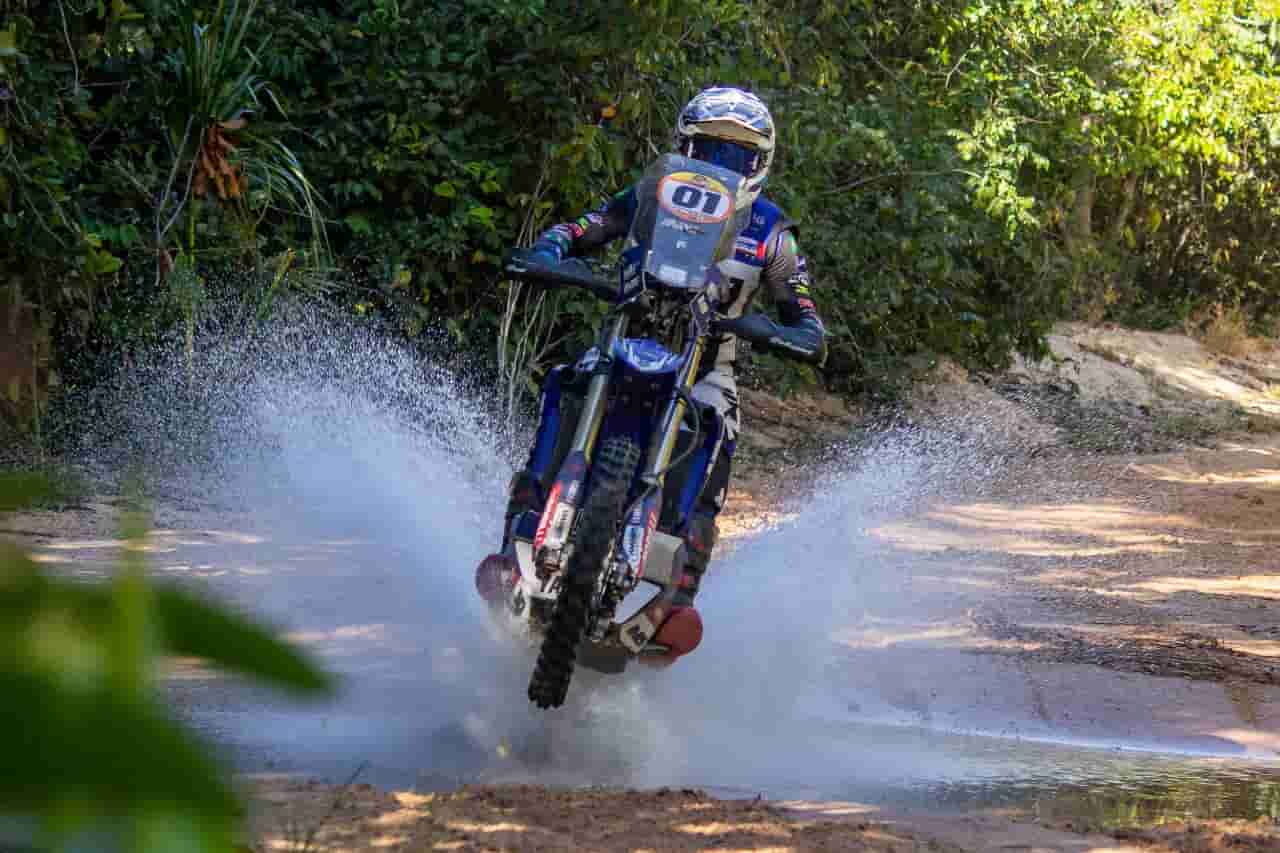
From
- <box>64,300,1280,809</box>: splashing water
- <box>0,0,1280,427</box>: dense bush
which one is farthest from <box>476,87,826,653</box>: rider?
<box>0,0,1280,427</box>: dense bush

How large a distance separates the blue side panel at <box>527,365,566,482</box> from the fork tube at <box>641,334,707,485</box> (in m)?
0.38

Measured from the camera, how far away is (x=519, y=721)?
5.14 metres

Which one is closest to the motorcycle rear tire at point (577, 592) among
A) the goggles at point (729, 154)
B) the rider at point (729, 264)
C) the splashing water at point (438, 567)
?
the splashing water at point (438, 567)

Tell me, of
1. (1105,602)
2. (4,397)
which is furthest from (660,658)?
(4,397)

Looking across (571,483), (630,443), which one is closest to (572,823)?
(571,483)

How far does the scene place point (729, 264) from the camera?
5531 mm

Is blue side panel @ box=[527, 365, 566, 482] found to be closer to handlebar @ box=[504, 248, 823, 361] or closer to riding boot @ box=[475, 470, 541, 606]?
riding boot @ box=[475, 470, 541, 606]

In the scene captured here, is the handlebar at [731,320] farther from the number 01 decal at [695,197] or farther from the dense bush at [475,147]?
the dense bush at [475,147]

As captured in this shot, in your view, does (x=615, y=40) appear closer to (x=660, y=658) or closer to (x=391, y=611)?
(x=391, y=611)

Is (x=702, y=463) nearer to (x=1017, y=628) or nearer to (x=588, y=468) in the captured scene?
(x=588, y=468)

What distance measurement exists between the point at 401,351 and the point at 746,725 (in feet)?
14.8

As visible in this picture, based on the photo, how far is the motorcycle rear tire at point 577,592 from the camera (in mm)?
4562

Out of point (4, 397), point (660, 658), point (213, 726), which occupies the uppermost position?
point (213, 726)

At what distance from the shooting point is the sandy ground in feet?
13.0
